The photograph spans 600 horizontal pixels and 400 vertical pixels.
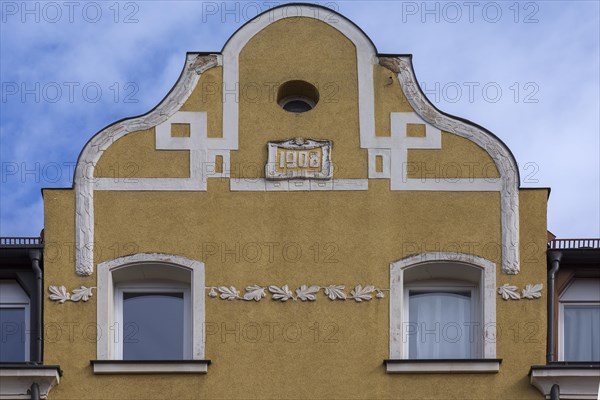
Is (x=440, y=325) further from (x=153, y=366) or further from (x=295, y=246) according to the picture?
(x=153, y=366)

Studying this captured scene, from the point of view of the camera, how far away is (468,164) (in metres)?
26.3

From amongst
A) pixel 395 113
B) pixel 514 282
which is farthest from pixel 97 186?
pixel 514 282

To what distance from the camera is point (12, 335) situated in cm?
2617

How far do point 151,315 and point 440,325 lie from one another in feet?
13.1

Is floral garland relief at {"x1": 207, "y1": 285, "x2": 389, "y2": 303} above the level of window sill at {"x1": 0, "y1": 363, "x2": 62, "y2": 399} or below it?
above

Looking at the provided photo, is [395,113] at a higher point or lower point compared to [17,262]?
higher

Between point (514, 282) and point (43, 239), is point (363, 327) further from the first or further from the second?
point (43, 239)

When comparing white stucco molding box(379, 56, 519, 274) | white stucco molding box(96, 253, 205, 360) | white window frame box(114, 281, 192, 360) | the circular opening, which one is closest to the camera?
white stucco molding box(96, 253, 205, 360)

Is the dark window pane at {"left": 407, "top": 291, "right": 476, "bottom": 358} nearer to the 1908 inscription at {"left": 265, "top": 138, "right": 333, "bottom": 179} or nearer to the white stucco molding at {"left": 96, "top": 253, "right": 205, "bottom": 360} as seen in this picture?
the 1908 inscription at {"left": 265, "top": 138, "right": 333, "bottom": 179}

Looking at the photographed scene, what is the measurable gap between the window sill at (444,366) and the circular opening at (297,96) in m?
3.98

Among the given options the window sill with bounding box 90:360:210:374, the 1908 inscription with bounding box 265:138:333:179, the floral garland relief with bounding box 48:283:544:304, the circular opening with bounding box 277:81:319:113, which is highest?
the circular opening with bounding box 277:81:319:113

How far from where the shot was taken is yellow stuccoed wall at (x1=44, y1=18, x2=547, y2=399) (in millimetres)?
25312

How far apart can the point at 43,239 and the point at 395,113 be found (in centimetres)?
520

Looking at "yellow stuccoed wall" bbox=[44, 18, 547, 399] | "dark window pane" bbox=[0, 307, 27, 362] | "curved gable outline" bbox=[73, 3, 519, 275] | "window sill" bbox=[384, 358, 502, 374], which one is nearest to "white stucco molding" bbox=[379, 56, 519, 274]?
"curved gable outline" bbox=[73, 3, 519, 275]
